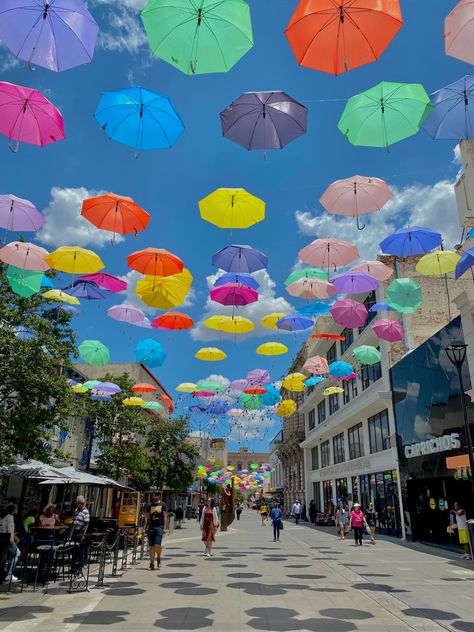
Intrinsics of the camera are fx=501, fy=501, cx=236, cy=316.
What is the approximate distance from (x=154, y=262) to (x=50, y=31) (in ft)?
20.3

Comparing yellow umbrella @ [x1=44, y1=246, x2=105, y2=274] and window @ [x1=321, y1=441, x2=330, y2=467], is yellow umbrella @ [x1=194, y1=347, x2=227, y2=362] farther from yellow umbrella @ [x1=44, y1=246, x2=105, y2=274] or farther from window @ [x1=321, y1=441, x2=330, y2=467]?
window @ [x1=321, y1=441, x2=330, y2=467]

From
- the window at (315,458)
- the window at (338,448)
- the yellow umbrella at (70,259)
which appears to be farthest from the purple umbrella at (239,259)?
the window at (315,458)

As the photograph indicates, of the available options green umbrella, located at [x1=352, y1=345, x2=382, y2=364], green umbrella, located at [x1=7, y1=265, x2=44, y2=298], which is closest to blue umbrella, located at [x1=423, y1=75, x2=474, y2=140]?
green umbrella, located at [x1=7, y1=265, x2=44, y2=298]

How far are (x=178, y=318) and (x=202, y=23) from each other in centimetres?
1062

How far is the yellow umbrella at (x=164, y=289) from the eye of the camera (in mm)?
14344

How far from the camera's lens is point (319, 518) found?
36.4m

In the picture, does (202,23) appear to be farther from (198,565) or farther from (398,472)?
(398,472)

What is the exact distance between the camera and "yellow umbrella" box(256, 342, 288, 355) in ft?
66.2

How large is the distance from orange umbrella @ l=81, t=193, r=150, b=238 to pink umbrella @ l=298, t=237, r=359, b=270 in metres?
4.52

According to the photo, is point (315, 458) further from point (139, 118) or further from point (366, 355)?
point (139, 118)

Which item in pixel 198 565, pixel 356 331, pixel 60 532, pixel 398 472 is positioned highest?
pixel 356 331

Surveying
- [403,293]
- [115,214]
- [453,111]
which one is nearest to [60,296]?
[115,214]

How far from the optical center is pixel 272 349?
20219 mm

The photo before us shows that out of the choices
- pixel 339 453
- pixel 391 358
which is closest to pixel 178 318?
pixel 391 358
